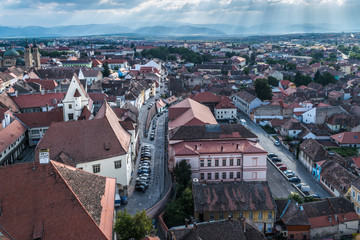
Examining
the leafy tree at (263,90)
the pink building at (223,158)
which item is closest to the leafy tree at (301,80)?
the leafy tree at (263,90)

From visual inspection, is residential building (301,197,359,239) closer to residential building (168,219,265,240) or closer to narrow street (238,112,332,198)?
narrow street (238,112,332,198)

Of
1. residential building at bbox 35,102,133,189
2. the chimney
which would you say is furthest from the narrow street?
the chimney

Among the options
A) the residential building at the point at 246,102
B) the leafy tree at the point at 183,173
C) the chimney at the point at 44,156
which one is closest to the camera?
the chimney at the point at 44,156

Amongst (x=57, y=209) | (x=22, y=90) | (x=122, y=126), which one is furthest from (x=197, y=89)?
(x=57, y=209)

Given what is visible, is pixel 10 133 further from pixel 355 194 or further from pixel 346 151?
pixel 346 151

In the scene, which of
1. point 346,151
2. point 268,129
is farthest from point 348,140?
point 268,129

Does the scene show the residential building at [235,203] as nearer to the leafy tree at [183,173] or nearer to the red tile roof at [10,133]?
the leafy tree at [183,173]

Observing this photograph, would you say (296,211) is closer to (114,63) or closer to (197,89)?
(197,89)
